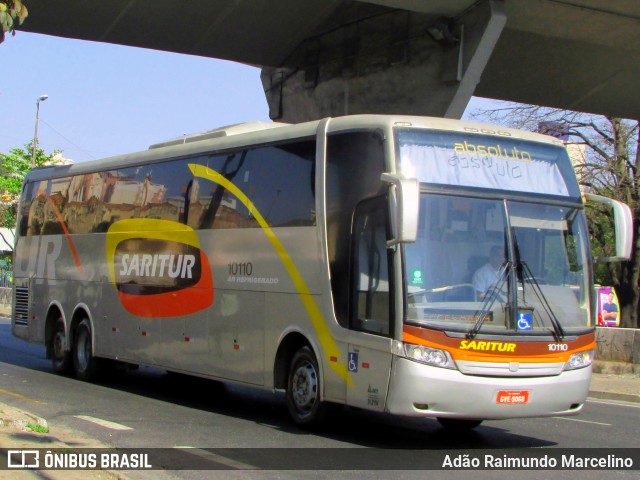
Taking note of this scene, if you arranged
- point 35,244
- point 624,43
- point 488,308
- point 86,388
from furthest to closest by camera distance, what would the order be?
point 624,43 → point 35,244 → point 86,388 → point 488,308

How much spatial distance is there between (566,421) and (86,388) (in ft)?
25.1

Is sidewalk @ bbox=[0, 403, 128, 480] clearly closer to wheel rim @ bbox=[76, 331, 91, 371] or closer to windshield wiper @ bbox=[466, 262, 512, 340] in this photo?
windshield wiper @ bbox=[466, 262, 512, 340]

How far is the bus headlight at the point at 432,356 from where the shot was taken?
9211 mm

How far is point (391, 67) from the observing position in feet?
66.2

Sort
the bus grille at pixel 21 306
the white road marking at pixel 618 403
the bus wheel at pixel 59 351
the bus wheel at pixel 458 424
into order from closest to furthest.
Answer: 1. the bus wheel at pixel 458 424
2. the white road marking at pixel 618 403
3. the bus wheel at pixel 59 351
4. the bus grille at pixel 21 306

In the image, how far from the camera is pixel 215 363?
1258 cm

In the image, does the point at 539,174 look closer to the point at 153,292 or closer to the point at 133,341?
the point at 153,292

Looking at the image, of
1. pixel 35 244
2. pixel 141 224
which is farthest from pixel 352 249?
pixel 35 244

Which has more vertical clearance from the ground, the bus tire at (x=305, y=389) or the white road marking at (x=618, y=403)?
the bus tire at (x=305, y=389)

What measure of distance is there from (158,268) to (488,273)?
614 cm

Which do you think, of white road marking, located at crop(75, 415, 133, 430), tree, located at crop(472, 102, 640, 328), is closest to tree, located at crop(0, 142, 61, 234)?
tree, located at crop(472, 102, 640, 328)

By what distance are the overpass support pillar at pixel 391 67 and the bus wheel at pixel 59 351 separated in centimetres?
841

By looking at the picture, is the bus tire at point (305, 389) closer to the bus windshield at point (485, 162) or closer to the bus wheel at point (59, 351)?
the bus windshield at point (485, 162)

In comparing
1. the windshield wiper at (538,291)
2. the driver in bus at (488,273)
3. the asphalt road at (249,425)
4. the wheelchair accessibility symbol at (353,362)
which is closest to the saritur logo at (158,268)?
the asphalt road at (249,425)
